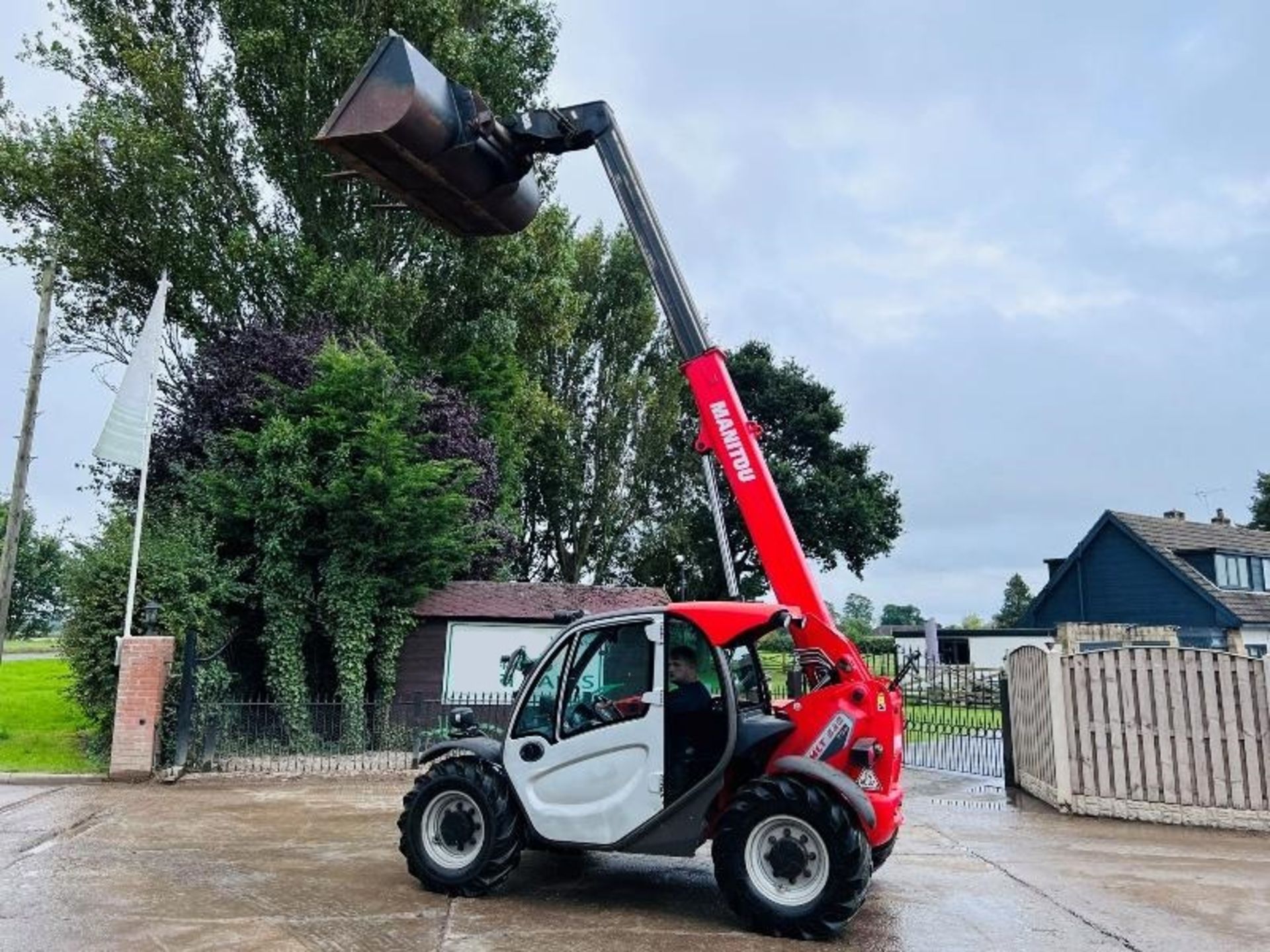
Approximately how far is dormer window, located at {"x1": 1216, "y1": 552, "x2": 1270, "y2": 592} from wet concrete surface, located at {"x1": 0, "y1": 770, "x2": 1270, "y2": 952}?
27.8 meters

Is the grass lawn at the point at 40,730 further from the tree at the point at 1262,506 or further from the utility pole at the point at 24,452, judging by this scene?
the tree at the point at 1262,506

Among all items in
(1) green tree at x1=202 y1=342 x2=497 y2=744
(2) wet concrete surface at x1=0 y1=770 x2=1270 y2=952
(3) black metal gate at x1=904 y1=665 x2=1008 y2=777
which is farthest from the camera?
(1) green tree at x1=202 y1=342 x2=497 y2=744

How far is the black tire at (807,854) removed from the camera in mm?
5664

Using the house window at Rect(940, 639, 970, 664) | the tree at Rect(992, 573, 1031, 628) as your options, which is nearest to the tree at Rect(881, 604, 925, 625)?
the tree at Rect(992, 573, 1031, 628)

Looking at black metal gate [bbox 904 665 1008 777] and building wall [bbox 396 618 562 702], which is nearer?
black metal gate [bbox 904 665 1008 777]

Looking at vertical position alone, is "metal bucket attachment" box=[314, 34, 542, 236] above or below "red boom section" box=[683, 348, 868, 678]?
above

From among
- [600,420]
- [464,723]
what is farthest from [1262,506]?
[464,723]

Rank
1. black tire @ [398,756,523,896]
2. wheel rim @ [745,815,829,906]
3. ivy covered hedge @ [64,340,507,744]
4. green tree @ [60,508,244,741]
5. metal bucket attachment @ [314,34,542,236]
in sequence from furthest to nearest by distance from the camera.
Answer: ivy covered hedge @ [64,340,507,744]
green tree @ [60,508,244,741]
black tire @ [398,756,523,896]
metal bucket attachment @ [314,34,542,236]
wheel rim @ [745,815,829,906]

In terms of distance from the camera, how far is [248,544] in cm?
1502

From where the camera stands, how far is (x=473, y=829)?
655 centimetres

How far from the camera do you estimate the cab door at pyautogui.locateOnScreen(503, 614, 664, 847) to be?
242 inches

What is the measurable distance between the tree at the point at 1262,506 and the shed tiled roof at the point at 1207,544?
23.1 m

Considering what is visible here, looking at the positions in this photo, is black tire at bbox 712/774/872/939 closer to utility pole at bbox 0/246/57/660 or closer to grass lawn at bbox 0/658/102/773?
grass lawn at bbox 0/658/102/773

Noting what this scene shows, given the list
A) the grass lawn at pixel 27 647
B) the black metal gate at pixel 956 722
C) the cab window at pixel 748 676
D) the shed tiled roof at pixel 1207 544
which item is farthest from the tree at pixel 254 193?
the grass lawn at pixel 27 647
